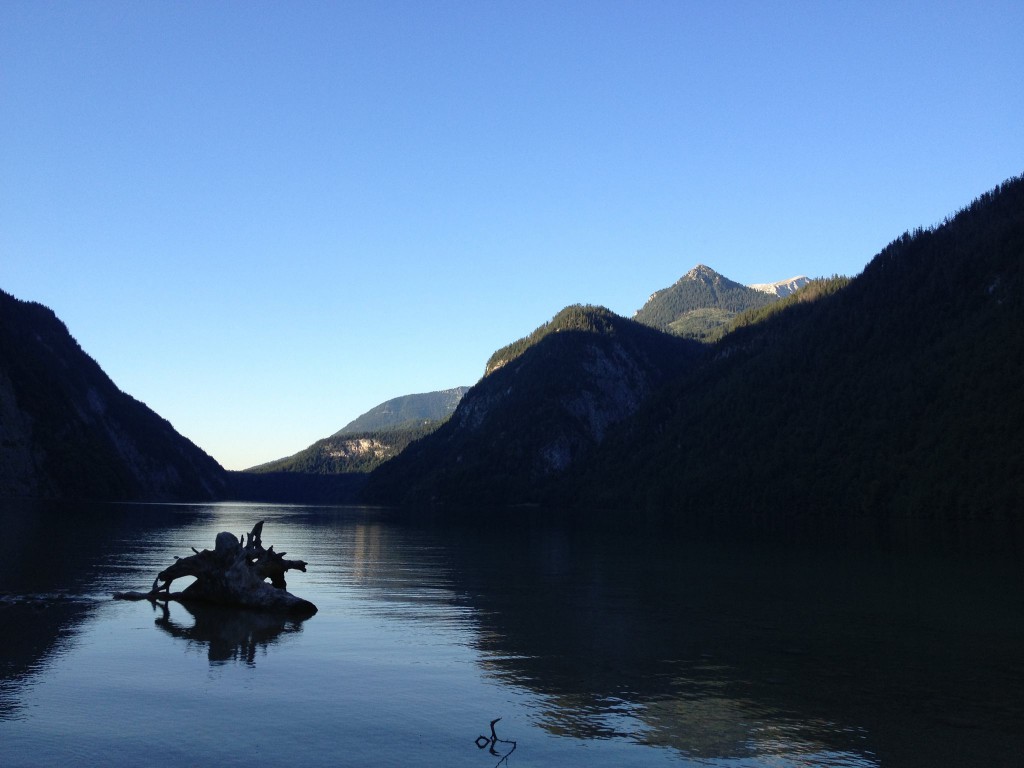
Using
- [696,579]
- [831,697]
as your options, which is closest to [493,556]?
[696,579]

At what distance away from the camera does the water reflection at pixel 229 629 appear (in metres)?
26.8

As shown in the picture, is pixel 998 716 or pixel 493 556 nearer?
pixel 998 716

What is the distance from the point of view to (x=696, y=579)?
5184 centimetres

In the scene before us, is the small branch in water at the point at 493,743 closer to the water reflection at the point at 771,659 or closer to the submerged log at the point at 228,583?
the water reflection at the point at 771,659

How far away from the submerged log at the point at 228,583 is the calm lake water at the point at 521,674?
46.4 inches

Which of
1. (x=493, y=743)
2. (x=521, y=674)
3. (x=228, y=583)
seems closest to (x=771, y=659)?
(x=521, y=674)

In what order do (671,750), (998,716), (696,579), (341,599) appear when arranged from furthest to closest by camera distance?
(696,579)
(341,599)
(998,716)
(671,750)

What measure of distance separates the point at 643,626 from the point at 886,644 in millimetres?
8704

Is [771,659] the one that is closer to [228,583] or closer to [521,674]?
[521,674]

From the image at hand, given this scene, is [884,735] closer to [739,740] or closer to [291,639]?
[739,740]

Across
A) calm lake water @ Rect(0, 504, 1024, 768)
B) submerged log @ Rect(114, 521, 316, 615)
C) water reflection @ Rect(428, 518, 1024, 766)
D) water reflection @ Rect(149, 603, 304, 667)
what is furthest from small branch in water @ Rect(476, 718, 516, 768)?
submerged log @ Rect(114, 521, 316, 615)

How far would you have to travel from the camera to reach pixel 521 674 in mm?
23969

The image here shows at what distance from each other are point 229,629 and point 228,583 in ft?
19.8

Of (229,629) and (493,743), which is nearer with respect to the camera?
(493,743)
